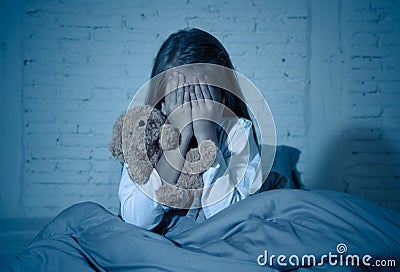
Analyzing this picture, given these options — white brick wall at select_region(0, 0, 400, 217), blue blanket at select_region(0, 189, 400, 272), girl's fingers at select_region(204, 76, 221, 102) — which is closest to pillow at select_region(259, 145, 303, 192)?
white brick wall at select_region(0, 0, 400, 217)

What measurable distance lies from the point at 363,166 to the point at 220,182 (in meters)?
1.23

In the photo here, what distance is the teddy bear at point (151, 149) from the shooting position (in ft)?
2.72

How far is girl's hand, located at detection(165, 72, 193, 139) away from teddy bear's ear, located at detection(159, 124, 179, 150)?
0.05 meters

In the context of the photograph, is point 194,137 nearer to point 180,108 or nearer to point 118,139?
point 180,108

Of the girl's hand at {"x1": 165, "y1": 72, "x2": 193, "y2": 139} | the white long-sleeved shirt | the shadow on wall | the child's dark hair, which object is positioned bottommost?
the shadow on wall

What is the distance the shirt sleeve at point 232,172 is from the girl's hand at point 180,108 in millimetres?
134

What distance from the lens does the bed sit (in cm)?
64

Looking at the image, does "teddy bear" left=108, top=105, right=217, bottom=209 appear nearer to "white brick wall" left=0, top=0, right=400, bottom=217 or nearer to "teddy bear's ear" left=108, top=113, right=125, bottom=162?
"teddy bear's ear" left=108, top=113, right=125, bottom=162

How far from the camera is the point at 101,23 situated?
175cm

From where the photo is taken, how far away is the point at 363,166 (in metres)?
1.88

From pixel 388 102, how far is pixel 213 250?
5.16 ft

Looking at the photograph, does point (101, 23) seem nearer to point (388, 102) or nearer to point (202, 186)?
point (202, 186)

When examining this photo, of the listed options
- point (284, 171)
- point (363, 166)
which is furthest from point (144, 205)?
point (363, 166)

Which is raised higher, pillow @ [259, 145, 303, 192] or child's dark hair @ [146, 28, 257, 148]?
child's dark hair @ [146, 28, 257, 148]
